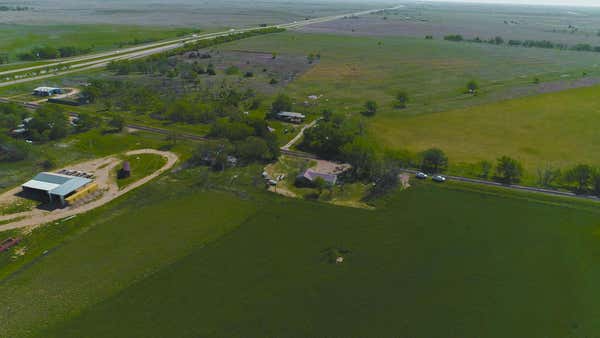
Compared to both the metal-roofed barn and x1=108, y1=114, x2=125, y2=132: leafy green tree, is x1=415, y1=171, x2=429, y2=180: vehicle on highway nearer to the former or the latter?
the metal-roofed barn

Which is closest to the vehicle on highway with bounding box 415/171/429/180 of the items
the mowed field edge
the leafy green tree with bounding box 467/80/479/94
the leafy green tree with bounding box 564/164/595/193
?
the mowed field edge

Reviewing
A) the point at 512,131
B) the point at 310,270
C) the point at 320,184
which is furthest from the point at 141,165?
the point at 512,131

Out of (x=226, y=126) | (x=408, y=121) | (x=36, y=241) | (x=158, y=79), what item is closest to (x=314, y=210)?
(x=226, y=126)

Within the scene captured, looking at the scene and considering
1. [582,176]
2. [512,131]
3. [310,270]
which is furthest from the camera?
[512,131]

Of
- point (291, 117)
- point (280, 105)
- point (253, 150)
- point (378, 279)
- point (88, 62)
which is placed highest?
point (88, 62)

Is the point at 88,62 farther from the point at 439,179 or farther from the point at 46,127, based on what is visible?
the point at 439,179

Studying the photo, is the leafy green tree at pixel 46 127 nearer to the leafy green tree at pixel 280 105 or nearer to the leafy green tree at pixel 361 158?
the leafy green tree at pixel 280 105

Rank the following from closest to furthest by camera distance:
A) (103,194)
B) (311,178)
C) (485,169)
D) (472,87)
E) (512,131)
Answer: (103,194), (311,178), (485,169), (512,131), (472,87)

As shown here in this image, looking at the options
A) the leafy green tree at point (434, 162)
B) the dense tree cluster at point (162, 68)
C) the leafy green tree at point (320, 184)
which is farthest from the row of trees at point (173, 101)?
the leafy green tree at point (434, 162)
